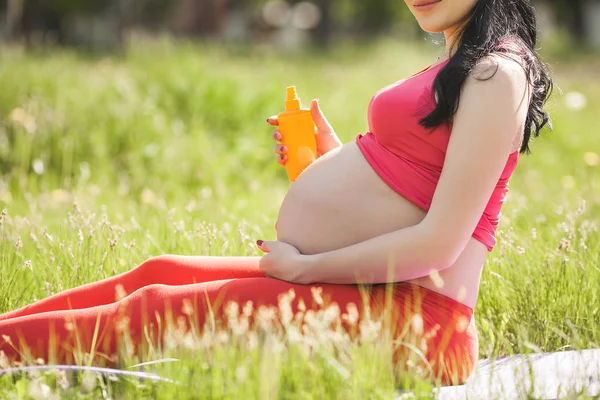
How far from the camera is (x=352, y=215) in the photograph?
2.15 m

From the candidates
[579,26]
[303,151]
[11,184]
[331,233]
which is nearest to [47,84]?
[11,184]

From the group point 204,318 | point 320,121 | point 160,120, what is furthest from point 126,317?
point 160,120

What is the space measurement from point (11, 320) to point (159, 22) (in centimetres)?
4034

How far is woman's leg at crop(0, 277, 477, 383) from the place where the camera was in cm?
201

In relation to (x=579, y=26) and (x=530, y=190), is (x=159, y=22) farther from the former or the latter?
(x=530, y=190)

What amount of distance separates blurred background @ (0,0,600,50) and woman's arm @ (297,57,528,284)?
6737mm

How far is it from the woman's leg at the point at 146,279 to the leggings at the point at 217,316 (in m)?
0.11

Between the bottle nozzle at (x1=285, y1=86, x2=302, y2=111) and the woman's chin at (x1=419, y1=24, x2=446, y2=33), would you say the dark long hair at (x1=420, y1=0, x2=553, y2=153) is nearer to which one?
the woman's chin at (x1=419, y1=24, x2=446, y2=33)

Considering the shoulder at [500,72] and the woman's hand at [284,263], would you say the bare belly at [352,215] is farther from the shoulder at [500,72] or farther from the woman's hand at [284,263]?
the shoulder at [500,72]

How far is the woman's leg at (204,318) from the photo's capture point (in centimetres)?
201

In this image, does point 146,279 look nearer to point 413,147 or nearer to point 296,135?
point 296,135

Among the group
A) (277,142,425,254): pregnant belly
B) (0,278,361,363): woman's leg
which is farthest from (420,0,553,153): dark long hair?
(0,278,361,363): woman's leg

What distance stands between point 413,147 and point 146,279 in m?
0.79

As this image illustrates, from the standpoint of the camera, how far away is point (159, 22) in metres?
40.9
